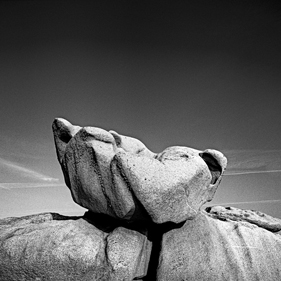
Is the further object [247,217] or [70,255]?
[247,217]

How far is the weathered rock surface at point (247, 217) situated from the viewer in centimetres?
351

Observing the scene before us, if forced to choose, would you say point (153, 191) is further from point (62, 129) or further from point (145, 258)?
point (62, 129)

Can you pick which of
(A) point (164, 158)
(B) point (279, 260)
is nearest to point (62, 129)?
(A) point (164, 158)

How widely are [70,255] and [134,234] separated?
1.98 feet

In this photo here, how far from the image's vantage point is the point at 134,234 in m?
2.80

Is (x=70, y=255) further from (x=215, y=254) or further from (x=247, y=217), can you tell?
(x=247, y=217)

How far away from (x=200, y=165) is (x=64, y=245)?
1.39 m

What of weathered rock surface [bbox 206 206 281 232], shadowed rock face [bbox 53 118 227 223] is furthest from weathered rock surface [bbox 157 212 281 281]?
weathered rock surface [bbox 206 206 281 232]

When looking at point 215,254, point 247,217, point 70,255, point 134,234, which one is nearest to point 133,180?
point 134,234

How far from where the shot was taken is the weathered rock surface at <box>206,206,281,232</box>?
3.51 m

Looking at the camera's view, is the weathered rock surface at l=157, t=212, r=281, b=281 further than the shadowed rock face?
Yes

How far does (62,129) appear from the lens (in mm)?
3252

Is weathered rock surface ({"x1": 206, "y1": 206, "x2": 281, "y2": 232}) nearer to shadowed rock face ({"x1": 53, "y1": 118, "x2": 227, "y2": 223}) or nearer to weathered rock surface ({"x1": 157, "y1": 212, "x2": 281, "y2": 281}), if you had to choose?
weathered rock surface ({"x1": 157, "y1": 212, "x2": 281, "y2": 281})

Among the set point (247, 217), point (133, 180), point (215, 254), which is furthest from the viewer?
point (247, 217)
